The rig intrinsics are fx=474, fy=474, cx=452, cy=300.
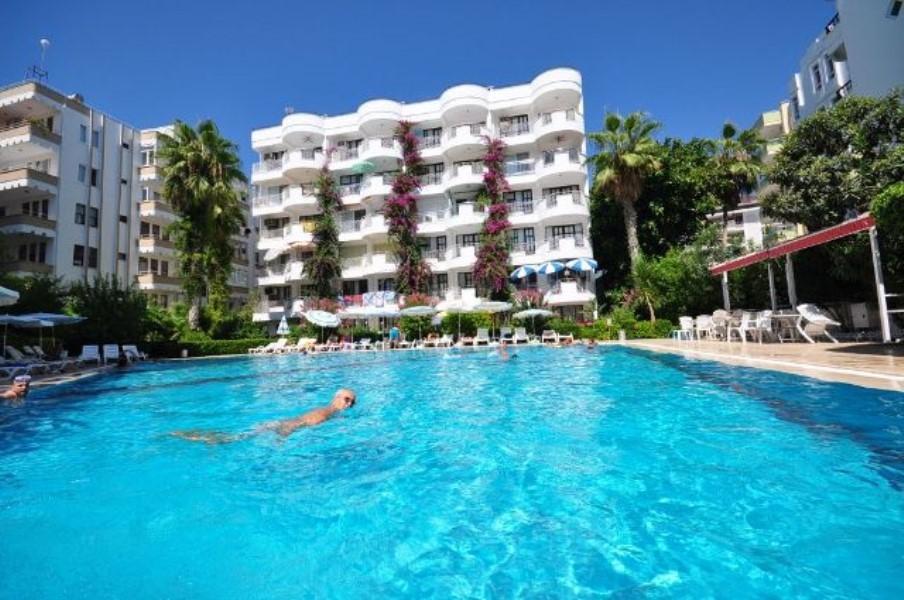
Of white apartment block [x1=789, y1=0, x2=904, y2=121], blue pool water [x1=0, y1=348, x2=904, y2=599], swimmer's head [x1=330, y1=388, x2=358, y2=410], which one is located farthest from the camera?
white apartment block [x1=789, y1=0, x2=904, y2=121]

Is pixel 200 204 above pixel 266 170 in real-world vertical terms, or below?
below

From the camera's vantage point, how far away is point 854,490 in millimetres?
4039

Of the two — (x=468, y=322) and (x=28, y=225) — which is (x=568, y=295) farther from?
(x=28, y=225)

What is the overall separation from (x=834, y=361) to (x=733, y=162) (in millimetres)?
24251

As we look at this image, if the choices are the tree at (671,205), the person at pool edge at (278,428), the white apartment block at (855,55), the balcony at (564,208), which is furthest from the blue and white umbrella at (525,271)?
the person at pool edge at (278,428)

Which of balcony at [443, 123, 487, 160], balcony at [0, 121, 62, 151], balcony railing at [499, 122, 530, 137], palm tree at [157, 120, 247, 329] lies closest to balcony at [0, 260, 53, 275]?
balcony at [0, 121, 62, 151]

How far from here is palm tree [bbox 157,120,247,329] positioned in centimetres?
2830

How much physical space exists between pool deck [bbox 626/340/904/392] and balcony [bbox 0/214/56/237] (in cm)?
3474

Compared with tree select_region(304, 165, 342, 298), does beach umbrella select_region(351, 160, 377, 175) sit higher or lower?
higher

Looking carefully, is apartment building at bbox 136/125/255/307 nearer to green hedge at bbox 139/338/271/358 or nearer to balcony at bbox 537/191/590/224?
green hedge at bbox 139/338/271/358

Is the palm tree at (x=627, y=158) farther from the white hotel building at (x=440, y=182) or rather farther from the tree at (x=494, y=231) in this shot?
the tree at (x=494, y=231)

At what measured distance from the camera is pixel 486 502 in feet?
14.3

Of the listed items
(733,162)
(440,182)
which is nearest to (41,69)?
(440,182)

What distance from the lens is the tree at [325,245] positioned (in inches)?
1300
